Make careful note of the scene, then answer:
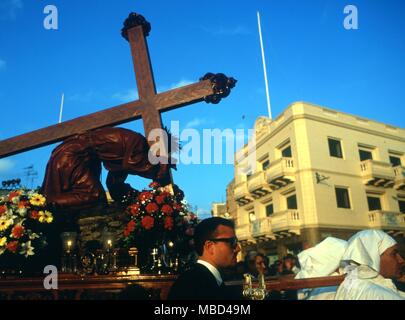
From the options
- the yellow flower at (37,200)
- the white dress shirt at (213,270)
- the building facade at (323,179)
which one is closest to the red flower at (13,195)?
the yellow flower at (37,200)

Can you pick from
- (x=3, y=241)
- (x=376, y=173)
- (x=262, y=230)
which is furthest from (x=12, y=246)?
(x=376, y=173)

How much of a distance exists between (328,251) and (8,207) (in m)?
4.72

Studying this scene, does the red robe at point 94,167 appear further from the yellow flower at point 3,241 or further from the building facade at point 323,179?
the building facade at point 323,179

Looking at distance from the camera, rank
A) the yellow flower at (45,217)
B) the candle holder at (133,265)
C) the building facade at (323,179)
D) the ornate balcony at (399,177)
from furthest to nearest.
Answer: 1. the ornate balcony at (399,177)
2. the building facade at (323,179)
3. the yellow flower at (45,217)
4. the candle holder at (133,265)

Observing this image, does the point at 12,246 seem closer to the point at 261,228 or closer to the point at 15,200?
the point at 15,200

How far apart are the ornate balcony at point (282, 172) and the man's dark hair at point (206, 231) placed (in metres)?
19.4

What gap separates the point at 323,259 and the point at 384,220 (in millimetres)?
19388

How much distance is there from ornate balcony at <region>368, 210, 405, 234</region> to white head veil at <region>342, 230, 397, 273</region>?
19.8 metres

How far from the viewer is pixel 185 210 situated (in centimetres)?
496

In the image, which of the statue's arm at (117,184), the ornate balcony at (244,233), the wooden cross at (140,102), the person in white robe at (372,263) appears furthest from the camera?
the ornate balcony at (244,233)

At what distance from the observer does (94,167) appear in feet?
18.9

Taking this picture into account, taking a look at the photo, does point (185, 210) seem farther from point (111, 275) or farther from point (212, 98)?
point (212, 98)

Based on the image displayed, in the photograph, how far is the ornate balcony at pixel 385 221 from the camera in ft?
67.7
